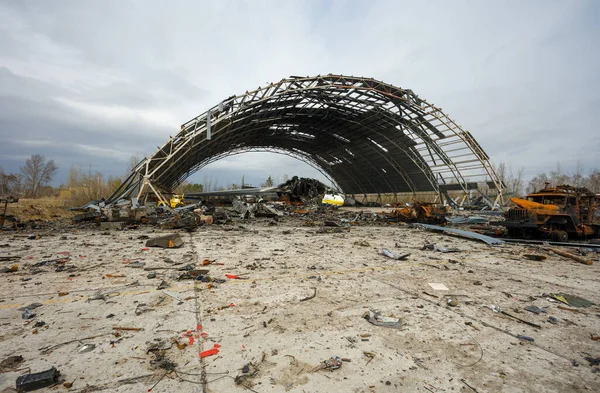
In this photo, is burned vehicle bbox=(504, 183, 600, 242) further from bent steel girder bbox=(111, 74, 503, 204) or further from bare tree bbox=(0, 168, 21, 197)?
bare tree bbox=(0, 168, 21, 197)

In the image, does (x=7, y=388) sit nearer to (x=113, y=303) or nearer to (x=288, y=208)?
(x=113, y=303)

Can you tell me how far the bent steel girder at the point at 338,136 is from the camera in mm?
18266

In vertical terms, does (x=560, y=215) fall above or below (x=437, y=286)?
above

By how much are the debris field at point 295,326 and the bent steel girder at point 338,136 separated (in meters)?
14.2

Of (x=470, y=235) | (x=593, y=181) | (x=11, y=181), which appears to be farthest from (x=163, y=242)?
(x=593, y=181)

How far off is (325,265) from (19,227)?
12.9 m

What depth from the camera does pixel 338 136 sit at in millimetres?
30875

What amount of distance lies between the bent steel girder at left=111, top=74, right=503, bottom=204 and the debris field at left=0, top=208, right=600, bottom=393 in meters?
14.2

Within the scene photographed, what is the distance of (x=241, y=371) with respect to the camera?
218 cm

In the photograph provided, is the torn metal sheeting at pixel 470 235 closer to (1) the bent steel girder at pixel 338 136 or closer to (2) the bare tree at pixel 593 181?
(1) the bent steel girder at pixel 338 136

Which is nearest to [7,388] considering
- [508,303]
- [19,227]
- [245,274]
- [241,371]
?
[241,371]

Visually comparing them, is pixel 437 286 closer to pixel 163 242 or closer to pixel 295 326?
pixel 295 326

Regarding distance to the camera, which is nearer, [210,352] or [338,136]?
[210,352]

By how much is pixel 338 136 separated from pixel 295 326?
2958 cm
